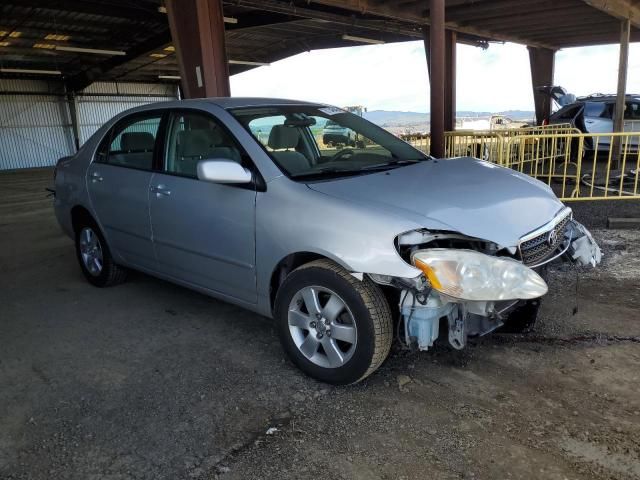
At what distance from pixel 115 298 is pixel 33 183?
545 inches

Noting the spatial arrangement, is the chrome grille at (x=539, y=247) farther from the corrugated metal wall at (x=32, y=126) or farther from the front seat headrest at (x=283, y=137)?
the corrugated metal wall at (x=32, y=126)

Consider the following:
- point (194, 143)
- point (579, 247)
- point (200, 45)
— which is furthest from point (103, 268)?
Result: point (579, 247)

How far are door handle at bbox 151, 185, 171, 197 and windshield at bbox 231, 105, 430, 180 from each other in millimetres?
754

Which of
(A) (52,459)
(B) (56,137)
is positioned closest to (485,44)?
(A) (52,459)

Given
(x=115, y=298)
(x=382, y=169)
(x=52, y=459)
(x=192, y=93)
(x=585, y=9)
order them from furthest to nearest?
(x=585, y=9)
(x=192, y=93)
(x=115, y=298)
(x=382, y=169)
(x=52, y=459)

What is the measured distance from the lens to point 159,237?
374 centimetres

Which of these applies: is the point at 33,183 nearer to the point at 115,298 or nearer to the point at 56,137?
the point at 56,137

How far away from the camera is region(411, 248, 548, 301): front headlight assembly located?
2.43m

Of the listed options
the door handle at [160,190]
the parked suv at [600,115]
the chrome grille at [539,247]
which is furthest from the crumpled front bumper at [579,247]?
the parked suv at [600,115]

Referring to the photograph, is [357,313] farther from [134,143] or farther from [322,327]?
[134,143]

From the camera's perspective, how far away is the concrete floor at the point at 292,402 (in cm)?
224

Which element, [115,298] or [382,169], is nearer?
[382,169]

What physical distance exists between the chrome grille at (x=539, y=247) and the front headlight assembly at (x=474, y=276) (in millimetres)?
273

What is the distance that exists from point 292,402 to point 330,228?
38.4 inches
